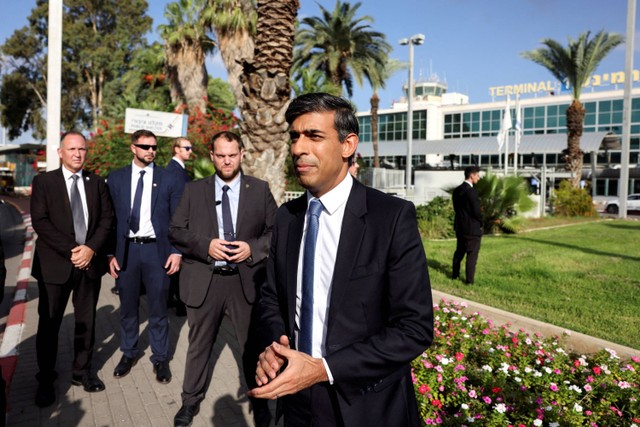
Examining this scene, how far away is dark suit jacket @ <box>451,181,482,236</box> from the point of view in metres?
8.20

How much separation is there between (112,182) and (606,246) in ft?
42.2

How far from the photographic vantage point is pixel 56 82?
33.1 feet

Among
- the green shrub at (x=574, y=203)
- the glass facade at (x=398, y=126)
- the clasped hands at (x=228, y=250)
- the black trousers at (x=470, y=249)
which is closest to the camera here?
the clasped hands at (x=228, y=250)

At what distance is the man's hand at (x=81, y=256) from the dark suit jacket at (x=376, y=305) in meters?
2.97

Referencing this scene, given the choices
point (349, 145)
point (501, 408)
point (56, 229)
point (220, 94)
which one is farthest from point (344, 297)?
point (220, 94)

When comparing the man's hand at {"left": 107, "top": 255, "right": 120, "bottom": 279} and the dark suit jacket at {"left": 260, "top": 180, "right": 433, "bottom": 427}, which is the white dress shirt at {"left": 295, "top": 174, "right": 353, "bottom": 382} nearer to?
the dark suit jacket at {"left": 260, "top": 180, "right": 433, "bottom": 427}

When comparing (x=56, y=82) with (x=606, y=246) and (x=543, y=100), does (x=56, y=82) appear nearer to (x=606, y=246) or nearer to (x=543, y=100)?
(x=606, y=246)

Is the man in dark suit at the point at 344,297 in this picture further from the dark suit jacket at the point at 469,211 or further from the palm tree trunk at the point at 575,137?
the palm tree trunk at the point at 575,137

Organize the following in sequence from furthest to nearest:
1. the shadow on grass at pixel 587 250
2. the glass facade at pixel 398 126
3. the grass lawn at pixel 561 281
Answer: the glass facade at pixel 398 126
the shadow on grass at pixel 587 250
the grass lawn at pixel 561 281

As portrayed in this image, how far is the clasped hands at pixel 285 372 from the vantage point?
1.70m

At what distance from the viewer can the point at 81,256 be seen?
4355mm

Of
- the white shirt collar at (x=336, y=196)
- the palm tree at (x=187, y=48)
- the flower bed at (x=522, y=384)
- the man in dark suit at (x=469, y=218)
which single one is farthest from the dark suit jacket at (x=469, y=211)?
the palm tree at (x=187, y=48)

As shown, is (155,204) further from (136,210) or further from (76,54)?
(76,54)

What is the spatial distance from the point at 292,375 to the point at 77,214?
11.6ft
